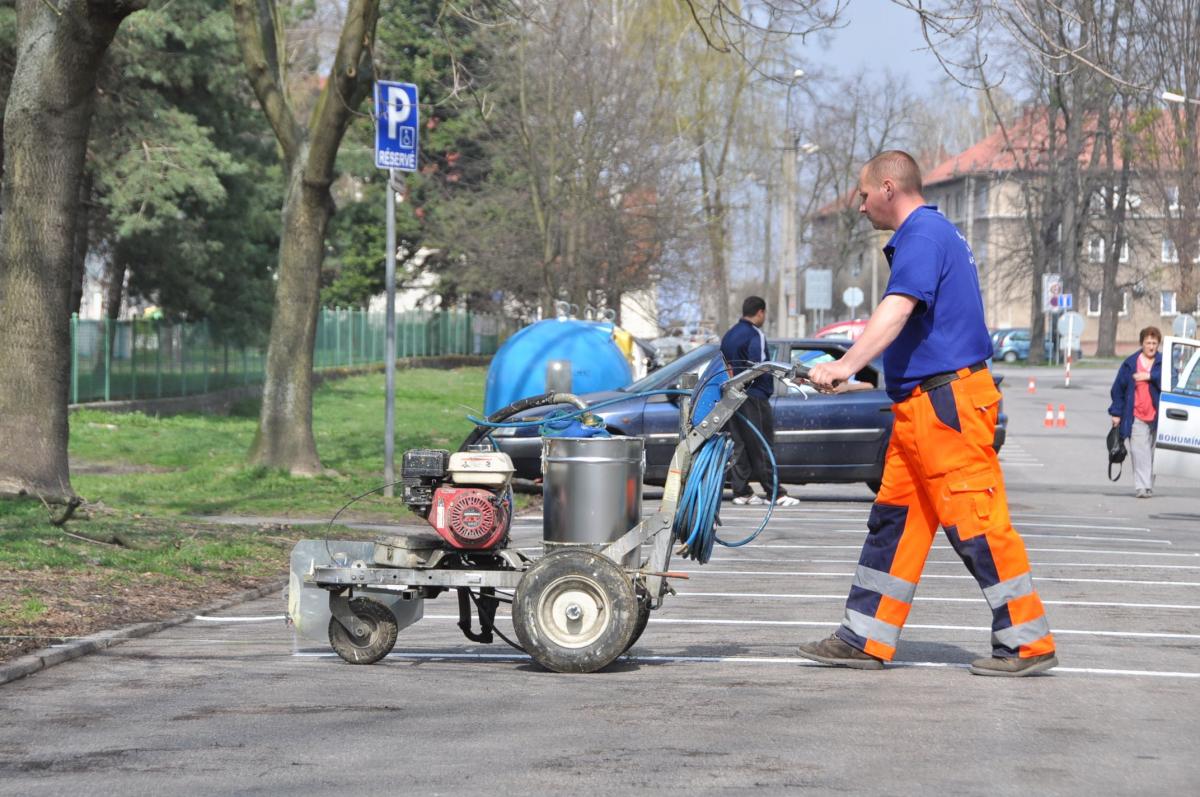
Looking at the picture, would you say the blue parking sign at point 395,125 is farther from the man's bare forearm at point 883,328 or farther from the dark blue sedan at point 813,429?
the man's bare forearm at point 883,328

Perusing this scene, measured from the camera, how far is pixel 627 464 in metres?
7.75

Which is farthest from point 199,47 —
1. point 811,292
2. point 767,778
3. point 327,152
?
point 767,778

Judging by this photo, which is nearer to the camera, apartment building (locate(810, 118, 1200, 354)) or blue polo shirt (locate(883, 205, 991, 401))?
blue polo shirt (locate(883, 205, 991, 401))

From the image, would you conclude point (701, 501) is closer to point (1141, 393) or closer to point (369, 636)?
point (369, 636)

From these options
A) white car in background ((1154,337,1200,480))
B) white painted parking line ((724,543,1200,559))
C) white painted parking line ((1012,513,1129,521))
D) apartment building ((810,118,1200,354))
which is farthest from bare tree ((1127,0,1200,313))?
white painted parking line ((724,543,1200,559))

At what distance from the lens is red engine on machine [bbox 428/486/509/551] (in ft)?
25.1

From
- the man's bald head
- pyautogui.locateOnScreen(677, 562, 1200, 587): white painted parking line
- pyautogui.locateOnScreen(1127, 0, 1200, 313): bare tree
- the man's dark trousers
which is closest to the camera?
the man's bald head

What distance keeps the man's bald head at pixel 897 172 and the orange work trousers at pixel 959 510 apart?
92cm

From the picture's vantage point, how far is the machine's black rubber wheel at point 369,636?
784 cm

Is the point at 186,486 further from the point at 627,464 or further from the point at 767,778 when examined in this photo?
the point at 767,778

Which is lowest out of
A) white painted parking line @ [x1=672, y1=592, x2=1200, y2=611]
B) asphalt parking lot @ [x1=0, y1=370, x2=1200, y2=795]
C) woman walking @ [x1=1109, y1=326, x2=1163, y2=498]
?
white painted parking line @ [x1=672, y1=592, x2=1200, y2=611]

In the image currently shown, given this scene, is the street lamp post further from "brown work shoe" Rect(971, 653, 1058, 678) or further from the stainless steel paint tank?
"brown work shoe" Rect(971, 653, 1058, 678)

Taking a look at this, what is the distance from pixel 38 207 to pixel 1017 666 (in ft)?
27.9

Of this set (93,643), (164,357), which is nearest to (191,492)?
(93,643)
